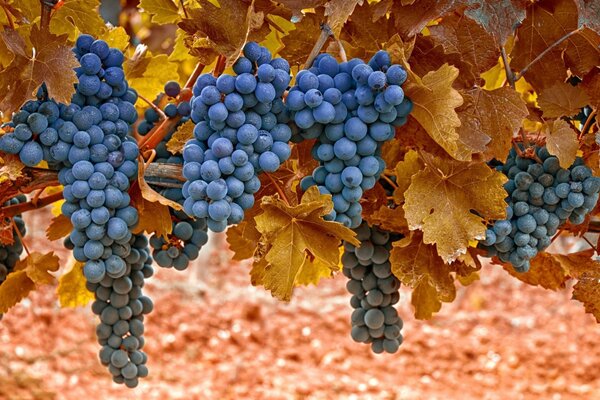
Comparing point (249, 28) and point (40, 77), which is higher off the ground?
point (249, 28)

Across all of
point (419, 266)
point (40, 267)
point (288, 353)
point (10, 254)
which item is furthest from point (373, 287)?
point (288, 353)

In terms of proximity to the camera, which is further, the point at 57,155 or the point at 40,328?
the point at 40,328

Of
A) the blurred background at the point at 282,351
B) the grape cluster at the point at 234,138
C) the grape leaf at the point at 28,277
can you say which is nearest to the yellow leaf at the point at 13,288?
the grape leaf at the point at 28,277

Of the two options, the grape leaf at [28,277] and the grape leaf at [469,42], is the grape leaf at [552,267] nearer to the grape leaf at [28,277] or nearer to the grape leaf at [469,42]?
the grape leaf at [469,42]

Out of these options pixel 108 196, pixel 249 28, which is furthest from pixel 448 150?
pixel 108 196

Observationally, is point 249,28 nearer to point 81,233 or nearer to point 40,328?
point 81,233

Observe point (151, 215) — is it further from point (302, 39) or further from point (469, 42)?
point (469, 42)
